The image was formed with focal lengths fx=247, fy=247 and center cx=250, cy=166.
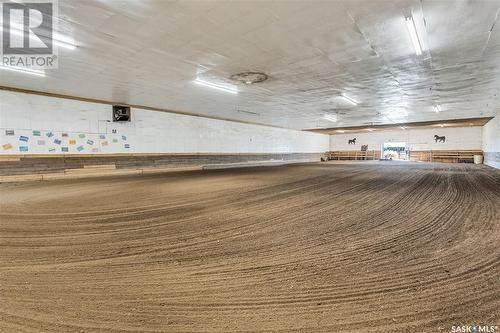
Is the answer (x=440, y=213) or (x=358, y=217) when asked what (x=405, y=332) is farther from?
(x=440, y=213)

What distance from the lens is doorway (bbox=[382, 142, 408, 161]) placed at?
2353 centimetres

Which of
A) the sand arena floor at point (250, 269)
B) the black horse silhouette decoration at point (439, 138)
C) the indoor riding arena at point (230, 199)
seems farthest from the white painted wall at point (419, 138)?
the sand arena floor at point (250, 269)

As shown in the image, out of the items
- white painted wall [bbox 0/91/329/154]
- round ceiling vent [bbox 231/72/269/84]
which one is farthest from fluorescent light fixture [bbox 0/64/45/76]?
round ceiling vent [bbox 231/72/269/84]

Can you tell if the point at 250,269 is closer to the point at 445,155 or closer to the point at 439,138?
the point at 445,155

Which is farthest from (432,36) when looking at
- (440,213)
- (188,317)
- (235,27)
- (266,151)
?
(266,151)

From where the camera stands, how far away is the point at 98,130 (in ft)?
31.7

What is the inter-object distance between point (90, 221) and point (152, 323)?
2.52m

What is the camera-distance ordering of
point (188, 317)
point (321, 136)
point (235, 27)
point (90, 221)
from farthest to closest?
1. point (321, 136)
2. point (235, 27)
3. point (90, 221)
4. point (188, 317)

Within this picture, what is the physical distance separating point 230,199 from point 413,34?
4480 mm

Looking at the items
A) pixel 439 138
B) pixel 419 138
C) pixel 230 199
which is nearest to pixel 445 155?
pixel 439 138

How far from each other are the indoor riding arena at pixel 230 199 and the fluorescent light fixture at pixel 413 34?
4cm

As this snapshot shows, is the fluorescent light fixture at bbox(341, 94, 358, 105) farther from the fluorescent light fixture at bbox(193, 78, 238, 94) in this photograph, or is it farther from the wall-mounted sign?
the wall-mounted sign

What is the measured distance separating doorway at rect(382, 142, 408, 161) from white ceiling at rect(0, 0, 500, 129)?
48.2 feet

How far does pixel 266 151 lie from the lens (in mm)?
18938
